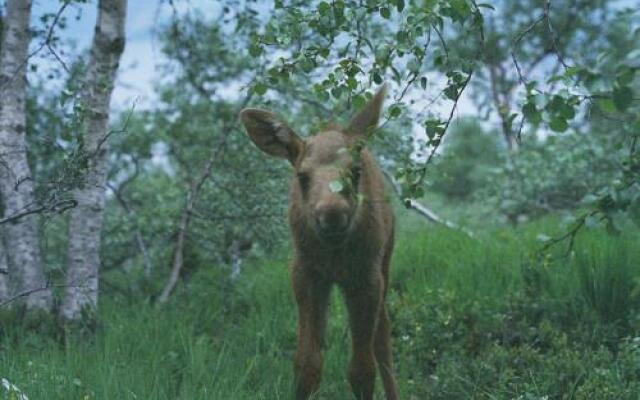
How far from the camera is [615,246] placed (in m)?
7.80

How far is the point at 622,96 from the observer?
291 cm

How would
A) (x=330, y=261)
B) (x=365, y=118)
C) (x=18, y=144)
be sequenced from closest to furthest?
1. (x=330, y=261)
2. (x=365, y=118)
3. (x=18, y=144)

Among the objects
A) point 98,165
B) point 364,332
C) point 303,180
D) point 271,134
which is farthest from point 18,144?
point 364,332

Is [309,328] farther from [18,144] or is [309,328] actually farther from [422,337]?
[18,144]

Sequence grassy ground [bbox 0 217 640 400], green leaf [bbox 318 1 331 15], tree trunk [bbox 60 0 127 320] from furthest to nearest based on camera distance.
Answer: tree trunk [bbox 60 0 127 320] → grassy ground [bbox 0 217 640 400] → green leaf [bbox 318 1 331 15]

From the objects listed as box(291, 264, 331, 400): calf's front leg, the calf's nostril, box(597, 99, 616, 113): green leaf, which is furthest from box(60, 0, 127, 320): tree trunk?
box(597, 99, 616, 113): green leaf

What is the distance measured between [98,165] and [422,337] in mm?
3143

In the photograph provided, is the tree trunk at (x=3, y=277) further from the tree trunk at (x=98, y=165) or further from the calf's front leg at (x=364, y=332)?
the calf's front leg at (x=364, y=332)

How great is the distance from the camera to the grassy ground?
5.72m

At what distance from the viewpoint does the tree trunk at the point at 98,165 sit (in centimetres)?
727

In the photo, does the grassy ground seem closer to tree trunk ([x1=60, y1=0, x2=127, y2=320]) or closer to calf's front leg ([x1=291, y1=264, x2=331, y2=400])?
calf's front leg ([x1=291, y1=264, x2=331, y2=400])

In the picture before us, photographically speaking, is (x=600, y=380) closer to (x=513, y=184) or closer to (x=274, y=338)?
(x=274, y=338)

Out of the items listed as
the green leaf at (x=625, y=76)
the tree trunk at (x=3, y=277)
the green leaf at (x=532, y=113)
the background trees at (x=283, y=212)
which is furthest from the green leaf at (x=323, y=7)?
the tree trunk at (x=3, y=277)

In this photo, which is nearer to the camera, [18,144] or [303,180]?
[303,180]
